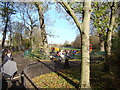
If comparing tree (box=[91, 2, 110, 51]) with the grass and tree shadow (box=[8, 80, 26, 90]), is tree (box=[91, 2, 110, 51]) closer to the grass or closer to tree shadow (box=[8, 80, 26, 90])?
the grass

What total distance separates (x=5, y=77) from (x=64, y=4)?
511 centimetres

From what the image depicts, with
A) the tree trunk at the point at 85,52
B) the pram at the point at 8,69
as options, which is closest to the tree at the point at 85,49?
the tree trunk at the point at 85,52

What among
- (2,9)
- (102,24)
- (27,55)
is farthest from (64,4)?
(27,55)

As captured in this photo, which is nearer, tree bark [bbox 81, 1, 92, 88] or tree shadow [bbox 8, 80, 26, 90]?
tree bark [bbox 81, 1, 92, 88]

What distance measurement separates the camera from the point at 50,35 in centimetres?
1655

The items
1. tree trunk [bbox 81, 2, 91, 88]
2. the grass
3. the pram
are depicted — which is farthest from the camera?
the pram

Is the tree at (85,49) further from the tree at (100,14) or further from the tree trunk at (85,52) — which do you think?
the tree at (100,14)

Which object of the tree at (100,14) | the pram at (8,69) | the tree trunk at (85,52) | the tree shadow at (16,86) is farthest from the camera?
the tree at (100,14)

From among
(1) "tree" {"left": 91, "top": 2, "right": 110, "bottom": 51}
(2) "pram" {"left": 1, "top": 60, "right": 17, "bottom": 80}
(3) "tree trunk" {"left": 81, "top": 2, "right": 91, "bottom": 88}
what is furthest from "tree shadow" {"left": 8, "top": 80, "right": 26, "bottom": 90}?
(1) "tree" {"left": 91, "top": 2, "right": 110, "bottom": 51}

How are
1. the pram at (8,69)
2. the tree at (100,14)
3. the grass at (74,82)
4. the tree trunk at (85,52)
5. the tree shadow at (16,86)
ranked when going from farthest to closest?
the tree at (100,14)
the pram at (8,69)
the tree shadow at (16,86)
the grass at (74,82)
the tree trunk at (85,52)

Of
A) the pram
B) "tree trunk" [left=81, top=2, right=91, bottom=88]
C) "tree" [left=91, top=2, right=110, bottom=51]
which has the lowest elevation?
the pram

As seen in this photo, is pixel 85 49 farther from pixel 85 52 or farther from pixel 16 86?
pixel 16 86

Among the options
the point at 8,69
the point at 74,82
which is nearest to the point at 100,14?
the point at 74,82

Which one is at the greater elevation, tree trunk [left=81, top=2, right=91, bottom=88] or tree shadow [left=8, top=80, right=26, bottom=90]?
tree trunk [left=81, top=2, right=91, bottom=88]
